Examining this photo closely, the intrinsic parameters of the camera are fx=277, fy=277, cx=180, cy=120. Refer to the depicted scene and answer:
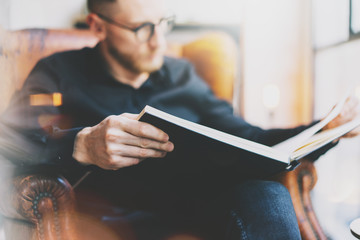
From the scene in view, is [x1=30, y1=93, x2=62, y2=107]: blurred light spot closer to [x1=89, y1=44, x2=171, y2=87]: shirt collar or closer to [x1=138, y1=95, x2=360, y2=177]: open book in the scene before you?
[x1=89, y1=44, x2=171, y2=87]: shirt collar

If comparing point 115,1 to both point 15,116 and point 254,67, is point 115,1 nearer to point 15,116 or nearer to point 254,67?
point 15,116

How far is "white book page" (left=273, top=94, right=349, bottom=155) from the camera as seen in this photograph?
1.56ft

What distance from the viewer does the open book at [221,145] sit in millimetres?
375

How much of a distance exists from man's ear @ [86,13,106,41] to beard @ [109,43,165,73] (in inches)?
2.4

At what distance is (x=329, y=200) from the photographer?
1.54 metres

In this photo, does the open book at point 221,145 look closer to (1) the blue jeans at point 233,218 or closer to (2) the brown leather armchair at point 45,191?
(1) the blue jeans at point 233,218

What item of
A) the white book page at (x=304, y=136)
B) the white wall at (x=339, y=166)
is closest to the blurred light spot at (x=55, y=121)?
the white book page at (x=304, y=136)

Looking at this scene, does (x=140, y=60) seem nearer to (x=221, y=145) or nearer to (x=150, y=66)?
(x=150, y=66)

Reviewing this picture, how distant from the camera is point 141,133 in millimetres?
416

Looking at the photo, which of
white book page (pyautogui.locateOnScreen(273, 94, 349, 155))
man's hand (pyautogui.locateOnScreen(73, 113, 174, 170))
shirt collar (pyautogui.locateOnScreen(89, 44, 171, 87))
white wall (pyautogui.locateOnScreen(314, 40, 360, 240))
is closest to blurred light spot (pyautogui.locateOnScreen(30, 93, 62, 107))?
shirt collar (pyautogui.locateOnScreen(89, 44, 171, 87))

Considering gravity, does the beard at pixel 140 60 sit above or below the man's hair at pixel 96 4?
below

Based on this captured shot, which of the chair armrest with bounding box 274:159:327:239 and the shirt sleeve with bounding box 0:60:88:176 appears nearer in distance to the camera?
the shirt sleeve with bounding box 0:60:88:176

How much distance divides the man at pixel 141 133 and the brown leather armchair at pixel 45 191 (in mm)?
52

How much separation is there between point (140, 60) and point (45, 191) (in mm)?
518
